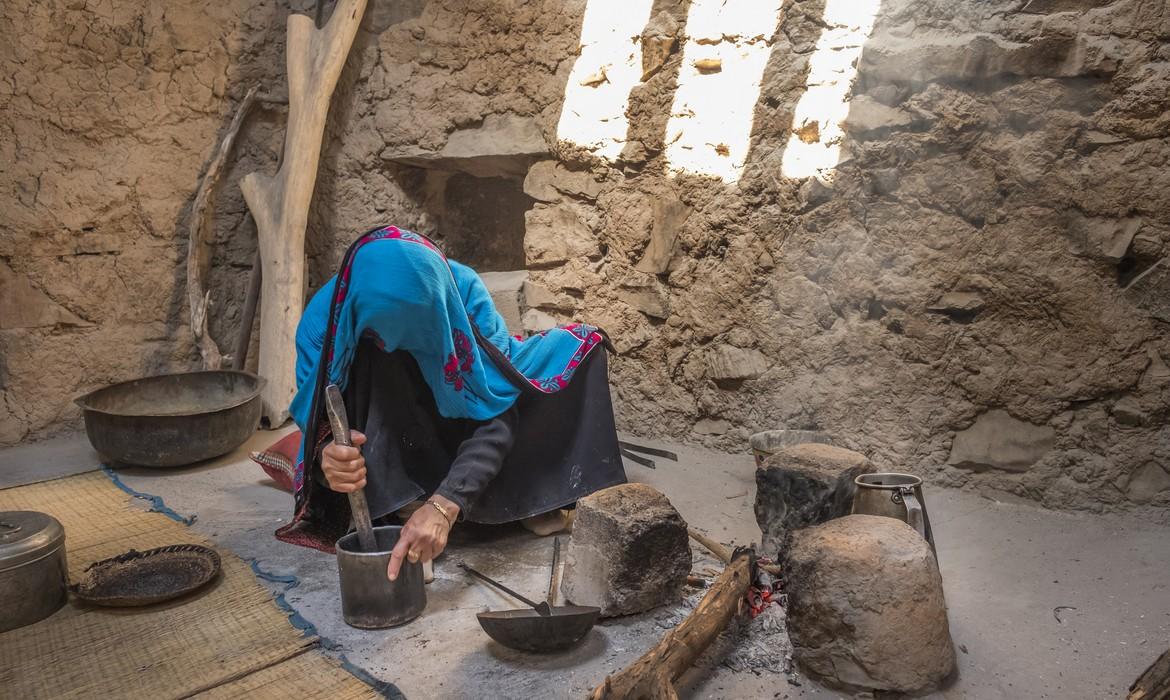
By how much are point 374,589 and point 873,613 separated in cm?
109

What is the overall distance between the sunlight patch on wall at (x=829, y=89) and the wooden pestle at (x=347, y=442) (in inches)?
75.0

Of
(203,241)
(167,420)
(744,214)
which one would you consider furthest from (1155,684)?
(203,241)

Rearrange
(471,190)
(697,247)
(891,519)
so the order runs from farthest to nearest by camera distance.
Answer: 1. (471,190)
2. (697,247)
3. (891,519)

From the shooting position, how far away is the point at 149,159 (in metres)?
3.69

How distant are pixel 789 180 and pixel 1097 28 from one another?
40.5 inches

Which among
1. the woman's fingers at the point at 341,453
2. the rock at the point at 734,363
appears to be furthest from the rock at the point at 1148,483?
the woman's fingers at the point at 341,453

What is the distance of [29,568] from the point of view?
191 centimetres

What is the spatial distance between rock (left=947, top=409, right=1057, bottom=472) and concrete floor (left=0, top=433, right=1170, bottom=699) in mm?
125

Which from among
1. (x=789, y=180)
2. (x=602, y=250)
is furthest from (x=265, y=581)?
(x=789, y=180)

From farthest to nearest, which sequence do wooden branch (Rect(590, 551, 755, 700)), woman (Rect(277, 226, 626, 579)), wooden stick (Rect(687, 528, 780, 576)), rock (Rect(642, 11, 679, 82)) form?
rock (Rect(642, 11, 679, 82)) → wooden stick (Rect(687, 528, 780, 576)) → woman (Rect(277, 226, 626, 579)) → wooden branch (Rect(590, 551, 755, 700))

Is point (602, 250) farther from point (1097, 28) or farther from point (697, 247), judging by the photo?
point (1097, 28)

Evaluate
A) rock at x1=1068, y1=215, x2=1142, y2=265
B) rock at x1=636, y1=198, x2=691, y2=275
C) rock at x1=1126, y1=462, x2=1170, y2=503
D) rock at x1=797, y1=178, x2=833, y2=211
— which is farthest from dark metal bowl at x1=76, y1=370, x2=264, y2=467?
rock at x1=1126, y1=462, x2=1170, y2=503

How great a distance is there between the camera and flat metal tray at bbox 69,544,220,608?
1.99 meters

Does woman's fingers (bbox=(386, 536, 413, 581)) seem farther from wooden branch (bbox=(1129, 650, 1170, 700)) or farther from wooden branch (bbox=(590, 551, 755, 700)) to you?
wooden branch (bbox=(1129, 650, 1170, 700))
